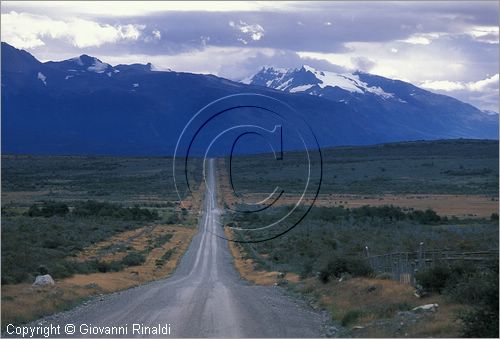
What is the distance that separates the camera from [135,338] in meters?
19.0

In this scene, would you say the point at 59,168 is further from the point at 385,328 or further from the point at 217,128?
Result: the point at 385,328

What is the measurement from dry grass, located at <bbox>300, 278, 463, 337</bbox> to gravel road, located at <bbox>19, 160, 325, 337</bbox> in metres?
0.91

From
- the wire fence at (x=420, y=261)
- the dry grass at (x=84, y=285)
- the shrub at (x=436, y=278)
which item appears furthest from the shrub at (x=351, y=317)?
the dry grass at (x=84, y=285)

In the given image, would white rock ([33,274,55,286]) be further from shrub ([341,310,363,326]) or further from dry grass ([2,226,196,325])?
shrub ([341,310,363,326])

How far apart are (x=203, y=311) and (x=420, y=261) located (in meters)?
7.05

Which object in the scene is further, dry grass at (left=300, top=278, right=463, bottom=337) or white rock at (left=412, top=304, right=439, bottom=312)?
white rock at (left=412, top=304, right=439, bottom=312)

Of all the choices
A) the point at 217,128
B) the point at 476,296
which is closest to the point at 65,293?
the point at 476,296

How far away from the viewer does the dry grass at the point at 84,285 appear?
2472cm

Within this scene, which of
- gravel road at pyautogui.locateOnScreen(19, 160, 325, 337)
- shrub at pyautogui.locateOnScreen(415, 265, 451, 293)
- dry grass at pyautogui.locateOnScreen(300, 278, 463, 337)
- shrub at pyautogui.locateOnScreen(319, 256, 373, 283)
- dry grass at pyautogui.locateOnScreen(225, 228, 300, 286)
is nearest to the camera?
dry grass at pyautogui.locateOnScreen(300, 278, 463, 337)

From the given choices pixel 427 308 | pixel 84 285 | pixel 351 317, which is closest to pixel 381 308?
pixel 351 317

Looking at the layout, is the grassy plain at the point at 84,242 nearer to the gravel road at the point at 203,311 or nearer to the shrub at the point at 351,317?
the gravel road at the point at 203,311

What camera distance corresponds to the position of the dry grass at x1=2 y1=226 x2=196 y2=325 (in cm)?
2472

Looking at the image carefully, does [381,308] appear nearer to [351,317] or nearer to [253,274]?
[351,317]

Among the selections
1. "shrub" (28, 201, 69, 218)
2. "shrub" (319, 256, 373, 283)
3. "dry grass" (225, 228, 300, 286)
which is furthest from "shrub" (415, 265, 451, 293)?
"shrub" (28, 201, 69, 218)
